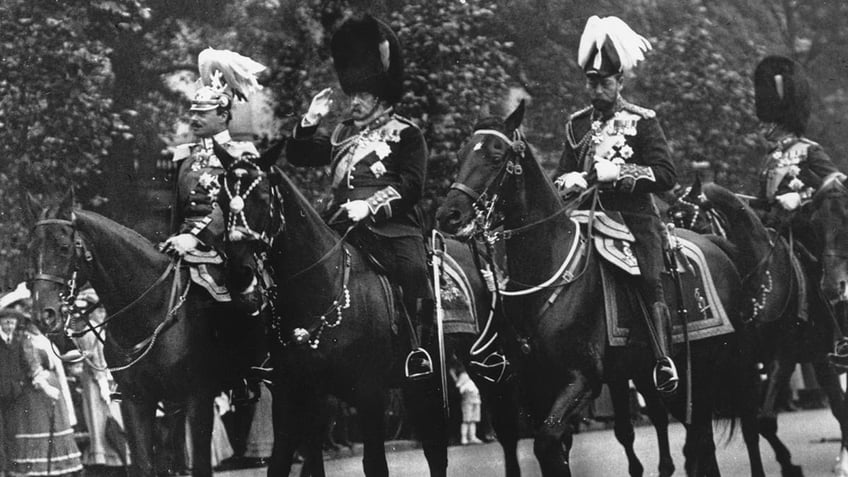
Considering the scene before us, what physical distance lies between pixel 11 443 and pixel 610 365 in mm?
5826

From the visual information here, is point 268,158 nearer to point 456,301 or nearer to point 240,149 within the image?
point 240,149

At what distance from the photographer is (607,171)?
31.6 ft

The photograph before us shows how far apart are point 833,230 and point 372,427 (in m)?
5.24

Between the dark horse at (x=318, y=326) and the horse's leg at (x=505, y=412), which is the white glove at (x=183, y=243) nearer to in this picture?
the dark horse at (x=318, y=326)

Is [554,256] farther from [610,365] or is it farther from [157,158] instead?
[157,158]

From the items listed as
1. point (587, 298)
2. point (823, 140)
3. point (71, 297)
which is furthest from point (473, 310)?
point (823, 140)

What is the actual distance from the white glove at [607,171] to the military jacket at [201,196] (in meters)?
2.53

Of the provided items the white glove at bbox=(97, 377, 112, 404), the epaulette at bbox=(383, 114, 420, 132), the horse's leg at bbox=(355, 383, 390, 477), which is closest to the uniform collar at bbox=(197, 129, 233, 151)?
the epaulette at bbox=(383, 114, 420, 132)

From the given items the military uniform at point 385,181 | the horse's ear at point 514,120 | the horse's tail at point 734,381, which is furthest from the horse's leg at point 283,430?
the horse's tail at point 734,381

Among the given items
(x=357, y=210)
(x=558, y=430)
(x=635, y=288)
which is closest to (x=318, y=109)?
(x=357, y=210)

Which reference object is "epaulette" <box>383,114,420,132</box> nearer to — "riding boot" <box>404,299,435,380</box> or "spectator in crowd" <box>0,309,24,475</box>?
"riding boot" <box>404,299,435,380</box>

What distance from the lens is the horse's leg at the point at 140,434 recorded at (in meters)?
9.52

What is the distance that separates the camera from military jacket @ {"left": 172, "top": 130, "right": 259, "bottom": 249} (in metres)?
10.3

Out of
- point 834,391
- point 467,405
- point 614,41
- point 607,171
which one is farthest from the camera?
point 467,405
